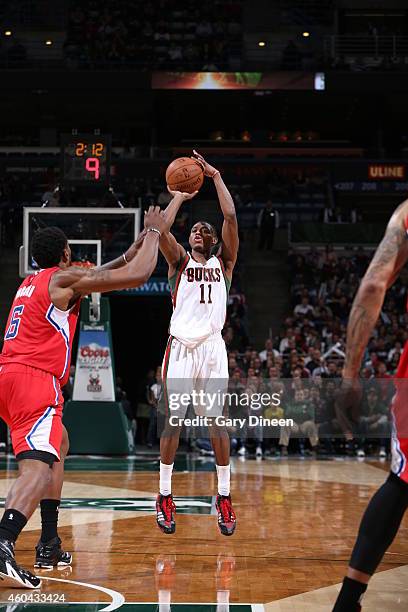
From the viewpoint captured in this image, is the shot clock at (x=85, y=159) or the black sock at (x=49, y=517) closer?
the black sock at (x=49, y=517)

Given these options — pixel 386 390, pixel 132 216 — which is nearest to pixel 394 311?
pixel 386 390

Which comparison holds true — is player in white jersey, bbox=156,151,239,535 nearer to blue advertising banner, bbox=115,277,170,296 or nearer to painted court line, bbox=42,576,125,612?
painted court line, bbox=42,576,125,612

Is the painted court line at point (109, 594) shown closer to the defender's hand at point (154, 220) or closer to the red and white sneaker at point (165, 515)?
the red and white sneaker at point (165, 515)

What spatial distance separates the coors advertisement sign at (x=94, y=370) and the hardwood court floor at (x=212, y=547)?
3713mm

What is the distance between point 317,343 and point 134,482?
7.50m

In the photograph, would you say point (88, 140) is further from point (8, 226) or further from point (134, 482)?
point (8, 226)

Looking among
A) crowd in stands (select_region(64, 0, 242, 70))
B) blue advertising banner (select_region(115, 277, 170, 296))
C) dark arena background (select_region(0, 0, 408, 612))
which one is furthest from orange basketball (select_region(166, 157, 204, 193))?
crowd in stands (select_region(64, 0, 242, 70))

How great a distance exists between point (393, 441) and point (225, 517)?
328cm

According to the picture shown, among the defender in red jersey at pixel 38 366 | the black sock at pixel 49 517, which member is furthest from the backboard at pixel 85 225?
the defender in red jersey at pixel 38 366

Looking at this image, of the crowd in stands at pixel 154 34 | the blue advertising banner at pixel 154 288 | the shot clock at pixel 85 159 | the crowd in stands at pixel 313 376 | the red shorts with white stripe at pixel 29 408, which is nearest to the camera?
the red shorts with white stripe at pixel 29 408

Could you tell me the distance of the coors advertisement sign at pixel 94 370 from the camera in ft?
49.0

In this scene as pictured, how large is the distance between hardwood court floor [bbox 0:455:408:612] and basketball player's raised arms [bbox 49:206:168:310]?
1628 mm

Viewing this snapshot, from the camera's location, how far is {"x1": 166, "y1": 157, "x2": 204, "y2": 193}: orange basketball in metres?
6.57

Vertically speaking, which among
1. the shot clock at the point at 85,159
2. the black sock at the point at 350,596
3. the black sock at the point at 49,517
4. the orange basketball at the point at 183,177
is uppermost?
the shot clock at the point at 85,159
